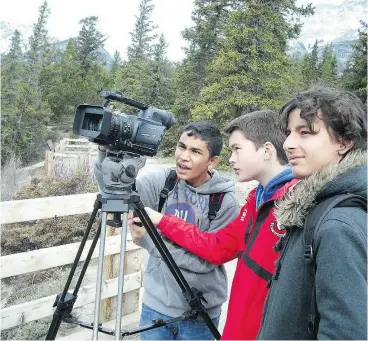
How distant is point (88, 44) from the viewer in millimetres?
39906

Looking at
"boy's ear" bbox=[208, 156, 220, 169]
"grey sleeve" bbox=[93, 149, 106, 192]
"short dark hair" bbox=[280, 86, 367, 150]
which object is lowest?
"grey sleeve" bbox=[93, 149, 106, 192]

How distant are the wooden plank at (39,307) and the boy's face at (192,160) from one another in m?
1.55

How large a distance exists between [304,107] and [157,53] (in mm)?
24725

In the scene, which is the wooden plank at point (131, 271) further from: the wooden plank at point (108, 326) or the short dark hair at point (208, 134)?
the short dark hair at point (208, 134)

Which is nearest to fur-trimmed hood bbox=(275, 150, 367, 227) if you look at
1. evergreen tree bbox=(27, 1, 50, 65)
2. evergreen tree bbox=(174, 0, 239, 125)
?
evergreen tree bbox=(174, 0, 239, 125)

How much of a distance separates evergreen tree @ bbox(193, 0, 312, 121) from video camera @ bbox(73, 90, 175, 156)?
15.2 meters

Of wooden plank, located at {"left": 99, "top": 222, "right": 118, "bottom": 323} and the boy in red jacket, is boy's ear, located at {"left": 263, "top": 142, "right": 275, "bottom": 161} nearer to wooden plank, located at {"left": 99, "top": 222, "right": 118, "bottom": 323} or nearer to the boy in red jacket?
the boy in red jacket

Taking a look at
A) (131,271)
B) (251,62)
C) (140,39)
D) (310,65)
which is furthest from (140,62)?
(131,271)

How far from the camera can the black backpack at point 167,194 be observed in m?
1.92

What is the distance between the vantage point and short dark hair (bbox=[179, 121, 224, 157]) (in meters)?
2.00

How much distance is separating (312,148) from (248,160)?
557 mm

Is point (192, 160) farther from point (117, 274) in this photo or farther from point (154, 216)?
point (117, 274)

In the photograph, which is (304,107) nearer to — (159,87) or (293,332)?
(293,332)

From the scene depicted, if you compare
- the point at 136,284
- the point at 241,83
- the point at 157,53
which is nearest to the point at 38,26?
the point at 157,53
